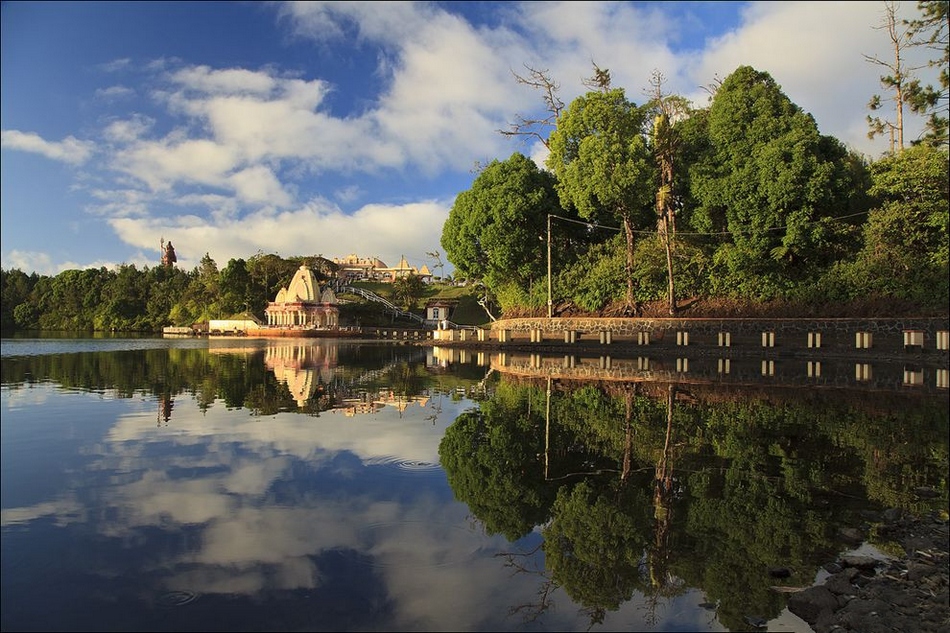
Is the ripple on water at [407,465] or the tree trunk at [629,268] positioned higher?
the tree trunk at [629,268]

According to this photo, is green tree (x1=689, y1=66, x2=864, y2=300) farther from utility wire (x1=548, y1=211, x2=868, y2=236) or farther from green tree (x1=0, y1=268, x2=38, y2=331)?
green tree (x1=0, y1=268, x2=38, y2=331)

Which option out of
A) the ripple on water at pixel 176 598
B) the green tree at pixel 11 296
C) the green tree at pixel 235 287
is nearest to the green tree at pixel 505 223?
the ripple on water at pixel 176 598

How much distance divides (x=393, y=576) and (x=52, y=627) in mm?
2279

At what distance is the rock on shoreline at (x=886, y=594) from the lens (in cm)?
438

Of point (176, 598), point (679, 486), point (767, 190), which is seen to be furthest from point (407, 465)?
point (767, 190)

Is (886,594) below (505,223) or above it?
below

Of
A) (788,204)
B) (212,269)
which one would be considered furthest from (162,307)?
(788,204)

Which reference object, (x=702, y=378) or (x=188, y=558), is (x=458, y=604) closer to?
(x=188, y=558)

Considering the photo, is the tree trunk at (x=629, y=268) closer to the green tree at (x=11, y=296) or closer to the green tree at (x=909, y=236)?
the green tree at (x=909, y=236)

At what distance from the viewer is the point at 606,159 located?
106ft

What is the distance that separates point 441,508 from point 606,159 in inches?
1156

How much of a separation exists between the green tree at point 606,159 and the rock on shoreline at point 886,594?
28.1 metres

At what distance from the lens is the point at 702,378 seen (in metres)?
18.8

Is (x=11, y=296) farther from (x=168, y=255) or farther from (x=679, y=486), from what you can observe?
(x=679, y=486)
